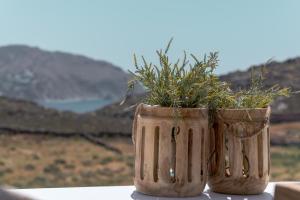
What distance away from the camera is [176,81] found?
1471 millimetres

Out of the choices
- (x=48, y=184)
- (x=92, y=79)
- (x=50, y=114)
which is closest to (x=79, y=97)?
(x=92, y=79)

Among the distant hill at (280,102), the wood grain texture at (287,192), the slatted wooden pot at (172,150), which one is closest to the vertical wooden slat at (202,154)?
the slatted wooden pot at (172,150)

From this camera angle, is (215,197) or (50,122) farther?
(50,122)

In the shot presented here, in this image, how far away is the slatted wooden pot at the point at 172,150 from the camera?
1400mm

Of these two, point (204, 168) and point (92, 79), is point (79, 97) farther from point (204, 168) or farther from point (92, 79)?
point (204, 168)

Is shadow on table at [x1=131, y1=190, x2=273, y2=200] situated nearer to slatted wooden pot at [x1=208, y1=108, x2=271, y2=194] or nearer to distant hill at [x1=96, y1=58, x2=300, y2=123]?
slatted wooden pot at [x1=208, y1=108, x2=271, y2=194]

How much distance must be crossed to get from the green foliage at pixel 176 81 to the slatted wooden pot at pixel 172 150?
0.14ft

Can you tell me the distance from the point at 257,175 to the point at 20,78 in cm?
4898

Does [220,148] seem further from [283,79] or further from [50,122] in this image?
[283,79]

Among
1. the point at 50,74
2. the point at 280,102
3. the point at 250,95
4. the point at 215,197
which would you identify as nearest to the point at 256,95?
the point at 250,95

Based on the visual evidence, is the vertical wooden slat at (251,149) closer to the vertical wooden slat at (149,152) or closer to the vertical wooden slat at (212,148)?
the vertical wooden slat at (212,148)

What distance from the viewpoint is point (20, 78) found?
49469mm

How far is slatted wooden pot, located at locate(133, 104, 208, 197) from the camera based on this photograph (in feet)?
4.59

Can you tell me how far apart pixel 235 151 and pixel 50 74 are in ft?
161
